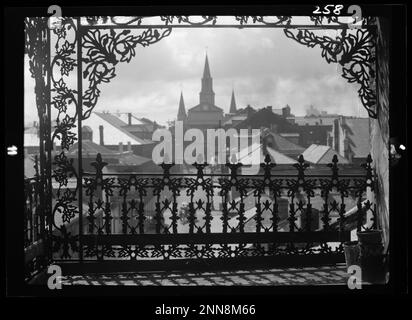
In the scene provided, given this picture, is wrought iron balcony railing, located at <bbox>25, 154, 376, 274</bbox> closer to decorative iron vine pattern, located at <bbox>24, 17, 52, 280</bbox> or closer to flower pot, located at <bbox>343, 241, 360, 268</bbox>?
decorative iron vine pattern, located at <bbox>24, 17, 52, 280</bbox>

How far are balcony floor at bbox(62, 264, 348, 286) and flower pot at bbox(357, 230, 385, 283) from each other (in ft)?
1.09

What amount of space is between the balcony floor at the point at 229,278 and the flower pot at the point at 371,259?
0.33 meters

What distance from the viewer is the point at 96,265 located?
5969 mm

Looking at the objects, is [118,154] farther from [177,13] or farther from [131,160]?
[177,13]

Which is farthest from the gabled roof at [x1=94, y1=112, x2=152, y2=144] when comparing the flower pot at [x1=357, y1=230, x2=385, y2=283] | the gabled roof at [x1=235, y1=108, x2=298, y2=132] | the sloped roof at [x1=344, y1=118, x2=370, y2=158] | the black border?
the black border

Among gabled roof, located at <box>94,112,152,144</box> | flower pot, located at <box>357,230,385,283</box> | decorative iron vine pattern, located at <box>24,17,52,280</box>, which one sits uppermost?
gabled roof, located at <box>94,112,152,144</box>

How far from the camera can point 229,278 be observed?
226 inches

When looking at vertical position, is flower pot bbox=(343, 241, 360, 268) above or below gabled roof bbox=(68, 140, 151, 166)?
below

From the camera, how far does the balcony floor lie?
554cm

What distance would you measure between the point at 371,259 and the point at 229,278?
62.2 inches

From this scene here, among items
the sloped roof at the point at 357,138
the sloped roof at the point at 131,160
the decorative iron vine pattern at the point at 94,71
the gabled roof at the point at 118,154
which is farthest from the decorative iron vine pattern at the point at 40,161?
the sloped roof at the point at 131,160

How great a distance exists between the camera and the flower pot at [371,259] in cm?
523
